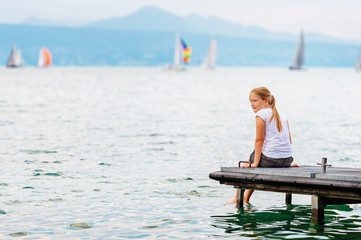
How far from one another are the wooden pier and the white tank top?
1.07 feet

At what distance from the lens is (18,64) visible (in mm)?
194125

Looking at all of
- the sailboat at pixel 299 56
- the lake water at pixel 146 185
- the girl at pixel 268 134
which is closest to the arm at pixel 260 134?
the girl at pixel 268 134

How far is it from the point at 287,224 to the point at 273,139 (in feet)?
4.51

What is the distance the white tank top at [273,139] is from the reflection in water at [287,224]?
1.11 m

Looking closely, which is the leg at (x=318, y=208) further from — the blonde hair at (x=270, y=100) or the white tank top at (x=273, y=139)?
the blonde hair at (x=270, y=100)

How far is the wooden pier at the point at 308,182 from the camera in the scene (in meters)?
8.70

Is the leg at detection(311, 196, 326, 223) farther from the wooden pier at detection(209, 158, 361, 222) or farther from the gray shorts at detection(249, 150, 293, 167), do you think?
the gray shorts at detection(249, 150, 293, 167)

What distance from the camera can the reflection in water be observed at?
30.9 ft

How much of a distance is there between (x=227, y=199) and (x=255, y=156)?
2.24 m

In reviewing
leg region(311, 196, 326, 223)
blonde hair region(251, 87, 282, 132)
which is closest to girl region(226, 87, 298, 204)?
blonde hair region(251, 87, 282, 132)

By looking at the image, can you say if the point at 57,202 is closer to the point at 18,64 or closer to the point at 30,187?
the point at 30,187

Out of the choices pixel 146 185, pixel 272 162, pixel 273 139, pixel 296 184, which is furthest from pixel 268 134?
pixel 146 185

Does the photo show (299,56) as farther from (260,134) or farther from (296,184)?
(296,184)

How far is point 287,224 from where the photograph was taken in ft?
32.9
